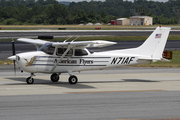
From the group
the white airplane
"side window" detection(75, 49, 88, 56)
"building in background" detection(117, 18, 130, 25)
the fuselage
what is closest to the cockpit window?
the white airplane

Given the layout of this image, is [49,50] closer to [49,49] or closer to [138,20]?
[49,49]

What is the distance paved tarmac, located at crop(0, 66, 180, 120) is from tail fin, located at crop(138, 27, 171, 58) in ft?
5.02

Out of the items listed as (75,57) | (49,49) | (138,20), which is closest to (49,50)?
(49,49)

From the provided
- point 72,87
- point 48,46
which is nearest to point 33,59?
point 48,46

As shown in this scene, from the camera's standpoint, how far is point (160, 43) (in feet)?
51.1

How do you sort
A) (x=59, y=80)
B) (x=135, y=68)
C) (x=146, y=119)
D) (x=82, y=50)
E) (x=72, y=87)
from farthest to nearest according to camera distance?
1. (x=135, y=68)
2. (x=59, y=80)
3. (x=82, y=50)
4. (x=72, y=87)
5. (x=146, y=119)

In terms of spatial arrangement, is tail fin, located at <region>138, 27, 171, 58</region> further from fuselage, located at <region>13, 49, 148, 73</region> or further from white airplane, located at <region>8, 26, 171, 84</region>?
fuselage, located at <region>13, 49, 148, 73</region>

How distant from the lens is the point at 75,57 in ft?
48.6

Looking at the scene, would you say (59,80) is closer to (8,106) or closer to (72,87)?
(72,87)

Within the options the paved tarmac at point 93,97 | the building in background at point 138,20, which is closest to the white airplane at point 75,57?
the paved tarmac at point 93,97

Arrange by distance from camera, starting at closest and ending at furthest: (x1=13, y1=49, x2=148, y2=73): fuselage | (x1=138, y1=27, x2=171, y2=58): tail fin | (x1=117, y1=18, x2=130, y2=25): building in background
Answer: (x1=13, y1=49, x2=148, y2=73): fuselage → (x1=138, y1=27, x2=171, y2=58): tail fin → (x1=117, y1=18, x2=130, y2=25): building in background

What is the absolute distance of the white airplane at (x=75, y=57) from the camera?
1404cm

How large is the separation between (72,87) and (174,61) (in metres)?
13.6

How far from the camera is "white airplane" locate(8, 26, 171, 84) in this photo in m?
14.0
